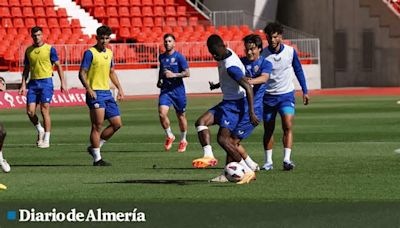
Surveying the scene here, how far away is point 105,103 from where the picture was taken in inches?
752

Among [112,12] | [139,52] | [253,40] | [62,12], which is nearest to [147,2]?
[112,12]

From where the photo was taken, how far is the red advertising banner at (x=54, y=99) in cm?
3800

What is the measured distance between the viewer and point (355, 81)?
2058 inches

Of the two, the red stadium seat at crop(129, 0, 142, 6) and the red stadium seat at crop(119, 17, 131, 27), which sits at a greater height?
the red stadium seat at crop(129, 0, 142, 6)

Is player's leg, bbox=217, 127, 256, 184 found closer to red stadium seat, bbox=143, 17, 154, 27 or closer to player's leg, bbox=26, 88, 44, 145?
player's leg, bbox=26, 88, 44, 145

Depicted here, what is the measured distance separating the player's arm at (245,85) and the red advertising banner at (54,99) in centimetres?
2315

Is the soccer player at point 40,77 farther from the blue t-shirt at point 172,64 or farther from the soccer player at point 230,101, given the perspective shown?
the soccer player at point 230,101

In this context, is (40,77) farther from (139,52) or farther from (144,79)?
(139,52)

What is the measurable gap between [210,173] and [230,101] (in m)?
1.53

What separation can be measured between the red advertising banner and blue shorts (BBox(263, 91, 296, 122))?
21273mm

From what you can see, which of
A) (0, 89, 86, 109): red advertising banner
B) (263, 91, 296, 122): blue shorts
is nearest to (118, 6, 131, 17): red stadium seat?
(0, 89, 86, 109): red advertising banner

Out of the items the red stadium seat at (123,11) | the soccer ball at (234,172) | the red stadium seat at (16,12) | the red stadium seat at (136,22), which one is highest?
the soccer ball at (234,172)

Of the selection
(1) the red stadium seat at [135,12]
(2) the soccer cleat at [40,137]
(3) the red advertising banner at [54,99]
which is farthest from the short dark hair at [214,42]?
(1) the red stadium seat at [135,12]

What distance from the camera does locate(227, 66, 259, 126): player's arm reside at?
15.2 meters
